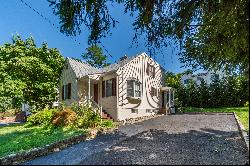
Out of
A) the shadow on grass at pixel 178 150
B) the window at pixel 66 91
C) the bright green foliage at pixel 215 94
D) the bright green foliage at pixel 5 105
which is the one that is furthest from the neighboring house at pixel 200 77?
the bright green foliage at pixel 5 105

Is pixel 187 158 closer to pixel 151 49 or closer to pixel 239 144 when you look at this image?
pixel 239 144

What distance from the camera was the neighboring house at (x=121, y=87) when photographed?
2417 cm

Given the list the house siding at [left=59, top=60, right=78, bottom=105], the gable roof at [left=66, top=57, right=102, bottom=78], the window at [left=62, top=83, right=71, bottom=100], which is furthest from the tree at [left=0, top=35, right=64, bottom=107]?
the gable roof at [left=66, top=57, right=102, bottom=78]

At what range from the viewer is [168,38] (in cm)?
1197

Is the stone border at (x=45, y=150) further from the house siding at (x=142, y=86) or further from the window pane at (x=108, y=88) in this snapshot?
the window pane at (x=108, y=88)

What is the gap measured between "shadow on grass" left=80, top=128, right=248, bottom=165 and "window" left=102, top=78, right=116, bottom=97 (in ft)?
33.1

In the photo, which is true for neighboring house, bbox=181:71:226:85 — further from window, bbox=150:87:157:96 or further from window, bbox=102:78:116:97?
window, bbox=102:78:116:97

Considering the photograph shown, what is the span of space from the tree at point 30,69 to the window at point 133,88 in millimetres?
11665

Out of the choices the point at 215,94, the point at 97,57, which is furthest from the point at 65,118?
the point at 97,57

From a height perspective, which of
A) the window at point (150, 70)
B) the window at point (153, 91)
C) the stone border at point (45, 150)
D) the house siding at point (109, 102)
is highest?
the window at point (150, 70)

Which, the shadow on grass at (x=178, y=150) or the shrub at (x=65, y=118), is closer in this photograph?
the shadow on grass at (x=178, y=150)

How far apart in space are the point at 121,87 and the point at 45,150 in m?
13.2

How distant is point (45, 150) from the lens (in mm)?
11547

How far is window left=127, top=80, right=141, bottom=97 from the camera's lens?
25.3m
